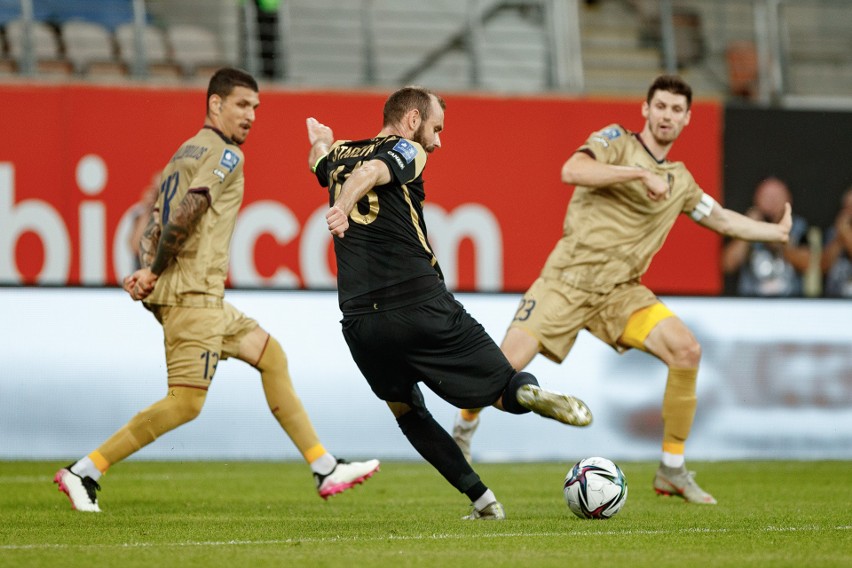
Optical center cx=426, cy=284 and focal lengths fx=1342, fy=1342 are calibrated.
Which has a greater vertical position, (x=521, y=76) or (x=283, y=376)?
(x=521, y=76)

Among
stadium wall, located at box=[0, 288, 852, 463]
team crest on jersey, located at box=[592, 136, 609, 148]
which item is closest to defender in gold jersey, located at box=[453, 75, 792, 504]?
team crest on jersey, located at box=[592, 136, 609, 148]

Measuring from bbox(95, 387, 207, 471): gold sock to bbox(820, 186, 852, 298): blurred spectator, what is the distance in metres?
8.78

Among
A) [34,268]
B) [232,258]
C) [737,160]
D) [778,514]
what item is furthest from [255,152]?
[778,514]

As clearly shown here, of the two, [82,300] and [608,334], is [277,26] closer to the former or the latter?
[82,300]

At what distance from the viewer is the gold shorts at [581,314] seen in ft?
24.2

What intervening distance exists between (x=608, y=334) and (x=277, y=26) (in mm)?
7740

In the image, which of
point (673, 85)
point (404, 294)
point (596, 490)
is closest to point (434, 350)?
point (404, 294)

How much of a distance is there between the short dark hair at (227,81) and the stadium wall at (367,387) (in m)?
3.25

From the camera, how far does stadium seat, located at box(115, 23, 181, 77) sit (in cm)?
1370

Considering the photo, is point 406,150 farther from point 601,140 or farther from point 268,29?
point 268,29

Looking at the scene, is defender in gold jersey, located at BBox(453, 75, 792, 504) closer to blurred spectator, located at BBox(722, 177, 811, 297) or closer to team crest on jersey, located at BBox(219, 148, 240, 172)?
team crest on jersey, located at BBox(219, 148, 240, 172)

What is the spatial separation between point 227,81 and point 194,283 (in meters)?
1.08

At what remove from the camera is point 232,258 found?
13031 millimetres

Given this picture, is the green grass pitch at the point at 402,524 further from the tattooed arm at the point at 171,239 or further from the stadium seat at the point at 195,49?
the stadium seat at the point at 195,49
